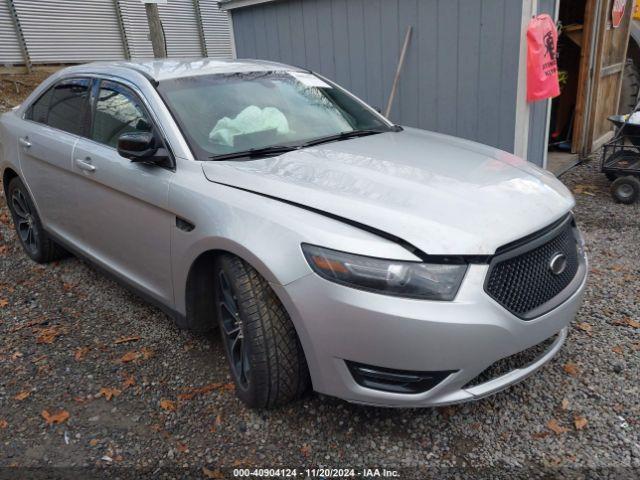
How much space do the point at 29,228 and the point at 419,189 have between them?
371cm

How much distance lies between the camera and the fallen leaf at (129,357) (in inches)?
120

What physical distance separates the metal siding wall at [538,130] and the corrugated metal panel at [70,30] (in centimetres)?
1136

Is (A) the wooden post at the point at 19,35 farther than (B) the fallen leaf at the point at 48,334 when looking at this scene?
Yes

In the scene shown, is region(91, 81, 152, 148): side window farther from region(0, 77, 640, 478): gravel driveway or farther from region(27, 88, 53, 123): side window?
region(0, 77, 640, 478): gravel driveway

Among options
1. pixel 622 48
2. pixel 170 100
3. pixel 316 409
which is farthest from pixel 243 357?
pixel 622 48

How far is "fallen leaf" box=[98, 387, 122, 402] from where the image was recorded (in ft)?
9.00

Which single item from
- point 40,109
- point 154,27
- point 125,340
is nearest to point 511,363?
point 125,340

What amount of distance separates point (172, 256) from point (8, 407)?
1160mm

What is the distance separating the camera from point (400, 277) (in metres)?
1.94

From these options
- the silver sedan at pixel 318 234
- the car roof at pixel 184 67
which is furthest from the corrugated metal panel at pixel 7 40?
the silver sedan at pixel 318 234

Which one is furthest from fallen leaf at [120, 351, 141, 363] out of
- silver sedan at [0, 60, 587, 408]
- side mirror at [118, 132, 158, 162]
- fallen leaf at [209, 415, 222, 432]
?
side mirror at [118, 132, 158, 162]

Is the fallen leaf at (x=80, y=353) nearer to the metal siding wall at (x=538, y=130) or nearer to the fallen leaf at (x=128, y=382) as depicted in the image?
the fallen leaf at (x=128, y=382)

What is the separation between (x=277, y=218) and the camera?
2158 mm

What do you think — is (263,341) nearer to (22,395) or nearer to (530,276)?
(530,276)
